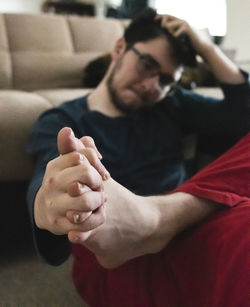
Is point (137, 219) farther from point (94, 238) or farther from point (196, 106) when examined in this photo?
point (196, 106)

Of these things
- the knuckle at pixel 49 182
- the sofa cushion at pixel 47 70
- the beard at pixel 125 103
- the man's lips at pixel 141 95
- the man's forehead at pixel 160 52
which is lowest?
the sofa cushion at pixel 47 70

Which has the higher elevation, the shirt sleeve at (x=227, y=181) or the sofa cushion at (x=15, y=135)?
the shirt sleeve at (x=227, y=181)

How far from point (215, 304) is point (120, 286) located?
9.6 inches

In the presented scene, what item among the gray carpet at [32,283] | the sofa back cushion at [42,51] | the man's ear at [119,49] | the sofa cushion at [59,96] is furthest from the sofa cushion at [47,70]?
the gray carpet at [32,283]

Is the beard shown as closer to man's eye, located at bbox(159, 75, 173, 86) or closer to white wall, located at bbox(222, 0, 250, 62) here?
man's eye, located at bbox(159, 75, 173, 86)

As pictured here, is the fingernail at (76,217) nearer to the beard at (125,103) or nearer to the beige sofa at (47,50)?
the beard at (125,103)

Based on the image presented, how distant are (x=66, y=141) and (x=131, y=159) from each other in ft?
1.49

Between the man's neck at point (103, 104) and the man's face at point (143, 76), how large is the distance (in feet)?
0.04

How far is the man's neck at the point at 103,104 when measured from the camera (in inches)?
35.8

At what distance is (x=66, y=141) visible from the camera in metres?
0.43

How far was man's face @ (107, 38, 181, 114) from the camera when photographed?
910mm

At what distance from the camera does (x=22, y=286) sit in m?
0.93

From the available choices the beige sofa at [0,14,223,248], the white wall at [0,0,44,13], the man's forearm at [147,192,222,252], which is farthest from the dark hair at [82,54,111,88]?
the white wall at [0,0,44,13]

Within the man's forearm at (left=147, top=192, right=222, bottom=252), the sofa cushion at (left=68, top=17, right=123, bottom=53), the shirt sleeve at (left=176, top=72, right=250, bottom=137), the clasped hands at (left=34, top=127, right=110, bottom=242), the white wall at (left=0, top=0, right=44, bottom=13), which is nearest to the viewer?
the clasped hands at (left=34, top=127, right=110, bottom=242)
